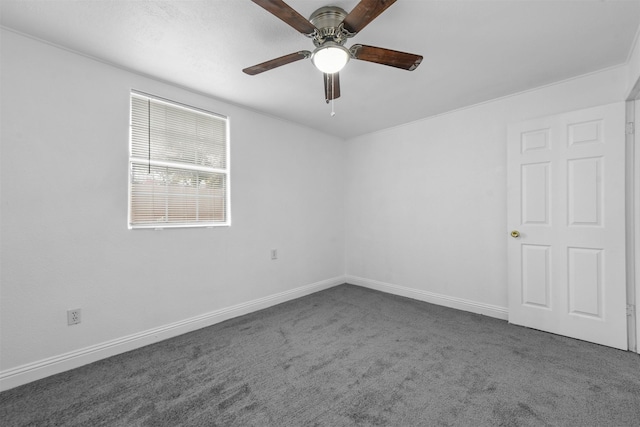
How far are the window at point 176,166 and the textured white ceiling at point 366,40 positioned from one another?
0.33 metres

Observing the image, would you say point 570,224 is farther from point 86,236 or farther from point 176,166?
point 86,236

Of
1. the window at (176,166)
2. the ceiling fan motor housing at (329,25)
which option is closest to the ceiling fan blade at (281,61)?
the ceiling fan motor housing at (329,25)

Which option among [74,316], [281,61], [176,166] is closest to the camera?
[281,61]

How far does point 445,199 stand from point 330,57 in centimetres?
254

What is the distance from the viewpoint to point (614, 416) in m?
1.62

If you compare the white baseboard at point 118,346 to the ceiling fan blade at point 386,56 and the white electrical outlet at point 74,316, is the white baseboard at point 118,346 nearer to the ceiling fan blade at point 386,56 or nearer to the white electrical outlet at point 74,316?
the white electrical outlet at point 74,316

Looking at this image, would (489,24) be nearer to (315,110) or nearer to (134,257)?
(315,110)

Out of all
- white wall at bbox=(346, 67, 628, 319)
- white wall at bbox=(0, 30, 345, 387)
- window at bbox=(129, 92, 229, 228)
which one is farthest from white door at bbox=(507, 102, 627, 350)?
window at bbox=(129, 92, 229, 228)

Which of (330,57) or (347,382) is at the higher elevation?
(330,57)

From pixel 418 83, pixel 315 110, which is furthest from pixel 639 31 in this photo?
pixel 315 110

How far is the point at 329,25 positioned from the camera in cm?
179

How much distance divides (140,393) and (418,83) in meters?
3.48

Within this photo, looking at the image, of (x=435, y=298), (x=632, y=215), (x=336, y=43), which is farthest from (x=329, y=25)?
(x=435, y=298)

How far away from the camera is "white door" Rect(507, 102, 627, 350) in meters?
2.43
